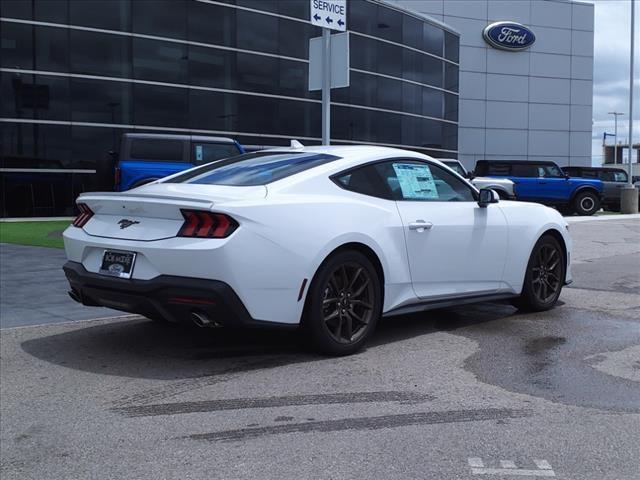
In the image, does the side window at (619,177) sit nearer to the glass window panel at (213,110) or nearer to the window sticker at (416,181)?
the glass window panel at (213,110)

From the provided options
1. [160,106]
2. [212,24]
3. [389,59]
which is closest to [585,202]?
[389,59]

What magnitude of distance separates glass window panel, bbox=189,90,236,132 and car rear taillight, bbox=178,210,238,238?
61.1ft

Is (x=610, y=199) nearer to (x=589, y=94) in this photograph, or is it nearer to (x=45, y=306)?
(x=589, y=94)

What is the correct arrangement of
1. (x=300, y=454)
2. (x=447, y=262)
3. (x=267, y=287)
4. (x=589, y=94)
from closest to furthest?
(x=300, y=454) < (x=267, y=287) < (x=447, y=262) < (x=589, y=94)

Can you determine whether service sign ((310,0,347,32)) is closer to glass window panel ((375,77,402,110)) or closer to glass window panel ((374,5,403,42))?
glass window panel ((375,77,402,110))

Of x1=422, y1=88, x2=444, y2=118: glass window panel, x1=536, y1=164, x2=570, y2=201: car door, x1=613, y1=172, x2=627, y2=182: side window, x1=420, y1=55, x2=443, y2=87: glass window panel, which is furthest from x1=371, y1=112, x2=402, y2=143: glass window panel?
x1=613, y1=172, x2=627, y2=182: side window

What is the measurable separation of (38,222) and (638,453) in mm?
18641

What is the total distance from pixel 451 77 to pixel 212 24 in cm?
1359

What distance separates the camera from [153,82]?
866 inches

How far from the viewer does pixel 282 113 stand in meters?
24.6

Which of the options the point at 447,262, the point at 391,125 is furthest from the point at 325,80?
the point at 391,125

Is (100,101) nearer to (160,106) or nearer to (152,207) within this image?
(160,106)

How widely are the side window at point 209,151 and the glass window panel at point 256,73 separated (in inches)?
310

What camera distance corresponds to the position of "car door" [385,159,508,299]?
5.57 meters
